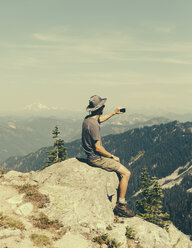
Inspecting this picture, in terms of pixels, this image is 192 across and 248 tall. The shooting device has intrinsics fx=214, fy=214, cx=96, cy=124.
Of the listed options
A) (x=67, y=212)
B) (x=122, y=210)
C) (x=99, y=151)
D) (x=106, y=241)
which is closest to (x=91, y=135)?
(x=99, y=151)

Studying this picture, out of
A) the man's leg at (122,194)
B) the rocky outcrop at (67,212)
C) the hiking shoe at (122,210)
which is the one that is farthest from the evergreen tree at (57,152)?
the man's leg at (122,194)

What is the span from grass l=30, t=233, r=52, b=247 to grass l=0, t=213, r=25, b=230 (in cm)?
84

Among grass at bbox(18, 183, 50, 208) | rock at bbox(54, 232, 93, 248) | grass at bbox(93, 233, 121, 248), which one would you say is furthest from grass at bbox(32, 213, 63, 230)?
grass at bbox(93, 233, 121, 248)

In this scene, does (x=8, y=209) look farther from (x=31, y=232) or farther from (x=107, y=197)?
(x=107, y=197)

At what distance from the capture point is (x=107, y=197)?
50.5ft

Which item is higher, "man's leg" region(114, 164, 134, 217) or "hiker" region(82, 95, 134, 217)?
"hiker" region(82, 95, 134, 217)

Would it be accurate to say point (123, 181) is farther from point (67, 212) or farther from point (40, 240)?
point (40, 240)

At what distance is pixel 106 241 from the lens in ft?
37.4

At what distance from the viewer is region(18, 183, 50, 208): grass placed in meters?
13.2

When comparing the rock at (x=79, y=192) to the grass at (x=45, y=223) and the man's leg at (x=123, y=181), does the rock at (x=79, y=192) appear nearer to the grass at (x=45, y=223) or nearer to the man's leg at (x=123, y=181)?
the grass at (x=45, y=223)

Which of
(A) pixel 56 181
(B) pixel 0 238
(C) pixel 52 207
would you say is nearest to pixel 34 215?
(C) pixel 52 207

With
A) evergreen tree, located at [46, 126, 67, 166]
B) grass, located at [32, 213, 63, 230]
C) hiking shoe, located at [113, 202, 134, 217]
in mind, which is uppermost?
grass, located at [32, 213, 63, 230]

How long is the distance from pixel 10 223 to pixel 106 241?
5081mm

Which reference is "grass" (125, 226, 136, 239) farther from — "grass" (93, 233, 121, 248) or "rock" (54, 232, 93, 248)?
"rock" (54, 232, 93, 248)
